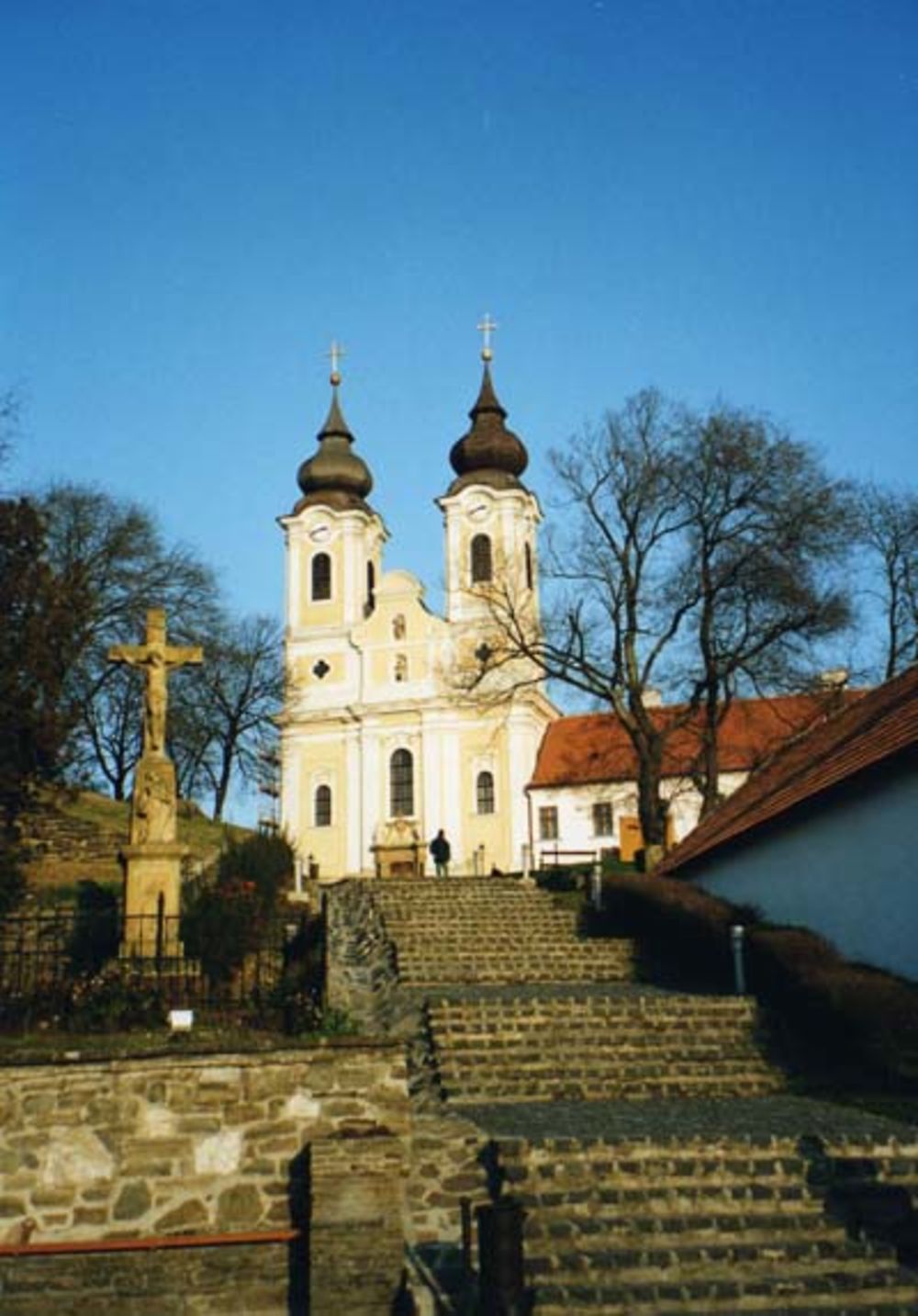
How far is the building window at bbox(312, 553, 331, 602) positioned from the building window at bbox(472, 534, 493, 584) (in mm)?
6442

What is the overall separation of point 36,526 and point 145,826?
Result: 23.8 ft

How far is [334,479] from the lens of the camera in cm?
5369

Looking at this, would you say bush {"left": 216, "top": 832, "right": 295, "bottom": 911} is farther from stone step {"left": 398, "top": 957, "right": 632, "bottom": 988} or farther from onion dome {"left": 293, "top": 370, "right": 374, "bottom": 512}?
onion dome {"left": 293, "top": 370, "right": 374, "bottom": 512}

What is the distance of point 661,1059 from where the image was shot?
→ 41.4 feet

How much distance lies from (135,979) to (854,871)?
8714mm

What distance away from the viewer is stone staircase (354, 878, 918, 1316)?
7719 millimetres

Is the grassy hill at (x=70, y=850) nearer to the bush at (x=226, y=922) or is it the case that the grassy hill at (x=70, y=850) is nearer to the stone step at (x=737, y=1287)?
the bush at (x=226, y=922)

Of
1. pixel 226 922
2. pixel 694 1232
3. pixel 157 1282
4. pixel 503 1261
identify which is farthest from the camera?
pixel 226 922

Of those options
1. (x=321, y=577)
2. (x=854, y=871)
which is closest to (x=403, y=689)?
(x=321, y=577)

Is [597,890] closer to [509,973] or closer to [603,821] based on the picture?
[509,973]

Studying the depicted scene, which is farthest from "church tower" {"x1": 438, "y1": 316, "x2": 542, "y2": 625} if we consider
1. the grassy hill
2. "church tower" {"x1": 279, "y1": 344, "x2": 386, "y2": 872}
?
the grassy hill

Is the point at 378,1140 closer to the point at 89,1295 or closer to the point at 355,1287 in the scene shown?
the point at 355,1287

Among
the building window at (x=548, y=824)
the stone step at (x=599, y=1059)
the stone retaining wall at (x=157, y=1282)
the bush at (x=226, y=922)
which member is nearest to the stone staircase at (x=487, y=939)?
the bush at (x=226, y=922)

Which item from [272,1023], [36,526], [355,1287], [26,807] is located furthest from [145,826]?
[355,1287]
